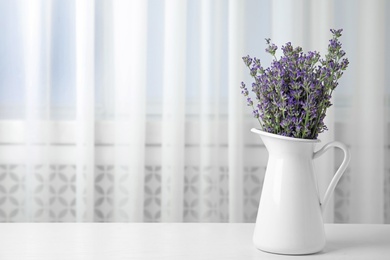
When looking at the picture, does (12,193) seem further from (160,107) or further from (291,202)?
(291,202)

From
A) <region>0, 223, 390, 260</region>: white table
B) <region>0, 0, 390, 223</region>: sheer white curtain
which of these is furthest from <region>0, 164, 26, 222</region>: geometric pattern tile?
<region>0, 223, 390, 260</region>: white table

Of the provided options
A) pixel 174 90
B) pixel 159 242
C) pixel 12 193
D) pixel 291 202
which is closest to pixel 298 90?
pixel 291 202

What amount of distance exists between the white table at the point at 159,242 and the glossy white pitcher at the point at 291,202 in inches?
0.9

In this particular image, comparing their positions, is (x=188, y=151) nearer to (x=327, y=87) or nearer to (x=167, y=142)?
(x=167, y=142)

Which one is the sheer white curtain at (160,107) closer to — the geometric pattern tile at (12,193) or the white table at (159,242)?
the geometric pattern tile at (12,193)

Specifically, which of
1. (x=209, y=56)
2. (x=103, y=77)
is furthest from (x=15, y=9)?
(x=209, y=56)

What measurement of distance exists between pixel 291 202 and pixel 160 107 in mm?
981

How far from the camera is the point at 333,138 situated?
180cm

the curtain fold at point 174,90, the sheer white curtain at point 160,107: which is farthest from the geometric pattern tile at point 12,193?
the curtain fold at point 174,90

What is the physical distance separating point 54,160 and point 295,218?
1.09 metres

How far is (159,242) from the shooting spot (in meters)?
1.04

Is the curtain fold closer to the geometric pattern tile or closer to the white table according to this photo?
the geometric pattern tile

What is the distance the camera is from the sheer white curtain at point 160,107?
5.86 feet

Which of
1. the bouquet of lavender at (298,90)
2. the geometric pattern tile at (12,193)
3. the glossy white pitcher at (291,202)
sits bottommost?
the geometric pattern tile at (12,193)
